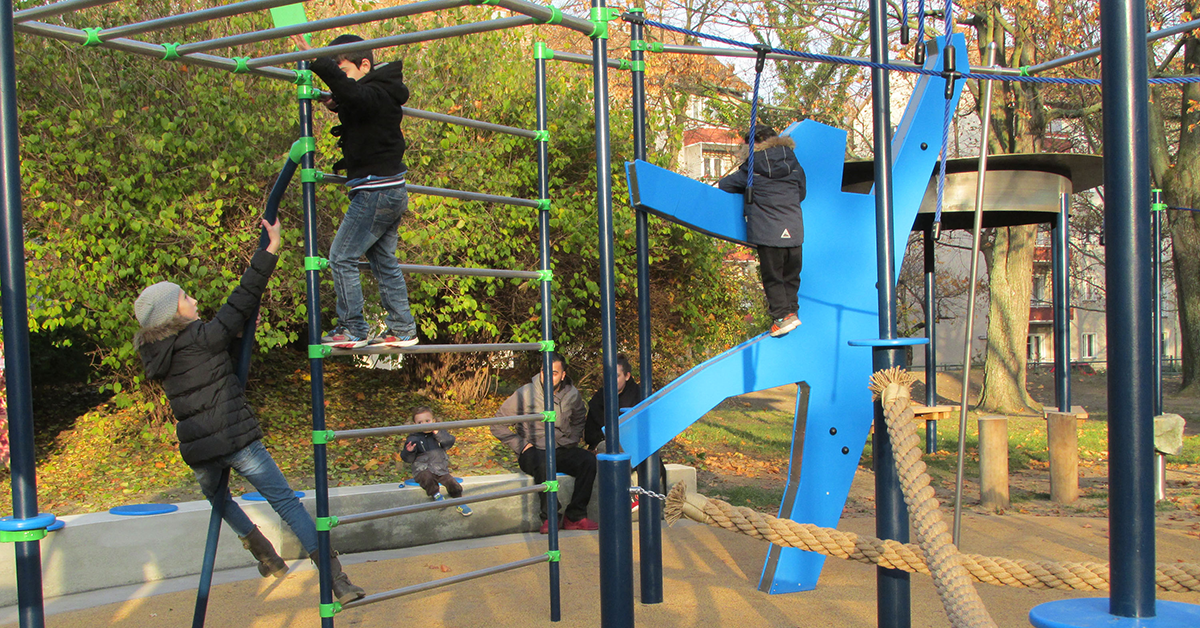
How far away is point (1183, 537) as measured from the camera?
5551 millimetres

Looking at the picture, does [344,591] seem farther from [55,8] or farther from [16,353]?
[55,8]

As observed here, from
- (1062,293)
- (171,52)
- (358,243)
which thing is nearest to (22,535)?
(358,243)

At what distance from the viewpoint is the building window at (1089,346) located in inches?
1553

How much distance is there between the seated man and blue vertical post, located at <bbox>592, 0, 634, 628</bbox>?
3062 mm

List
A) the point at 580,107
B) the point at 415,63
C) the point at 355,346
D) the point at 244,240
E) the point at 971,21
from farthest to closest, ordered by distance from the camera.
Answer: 1. the point at 580,107
2. the point at 415,63
3. the point at 244,240
4. the point at 971,21
5. the point at 355,346

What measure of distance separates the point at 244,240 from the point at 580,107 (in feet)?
11.7

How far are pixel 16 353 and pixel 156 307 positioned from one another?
1171 mm

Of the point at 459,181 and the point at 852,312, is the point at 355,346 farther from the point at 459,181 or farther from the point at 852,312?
the point at 459,181

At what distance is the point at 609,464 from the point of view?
303cm

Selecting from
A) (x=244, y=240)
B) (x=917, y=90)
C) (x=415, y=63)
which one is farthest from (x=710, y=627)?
(x=415, y=63)

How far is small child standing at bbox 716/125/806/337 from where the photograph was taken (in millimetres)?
4438

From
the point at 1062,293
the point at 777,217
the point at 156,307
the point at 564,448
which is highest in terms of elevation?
the point at 777,217

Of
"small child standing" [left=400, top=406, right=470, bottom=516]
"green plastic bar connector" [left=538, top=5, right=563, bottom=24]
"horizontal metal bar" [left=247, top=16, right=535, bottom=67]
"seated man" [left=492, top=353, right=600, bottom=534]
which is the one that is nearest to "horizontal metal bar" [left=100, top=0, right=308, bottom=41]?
"horizontal metal bar" [left=247, top=16, right=535, bottom=67]

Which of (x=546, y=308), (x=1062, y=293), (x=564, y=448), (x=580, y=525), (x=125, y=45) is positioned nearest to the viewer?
(x=125, y=45)
